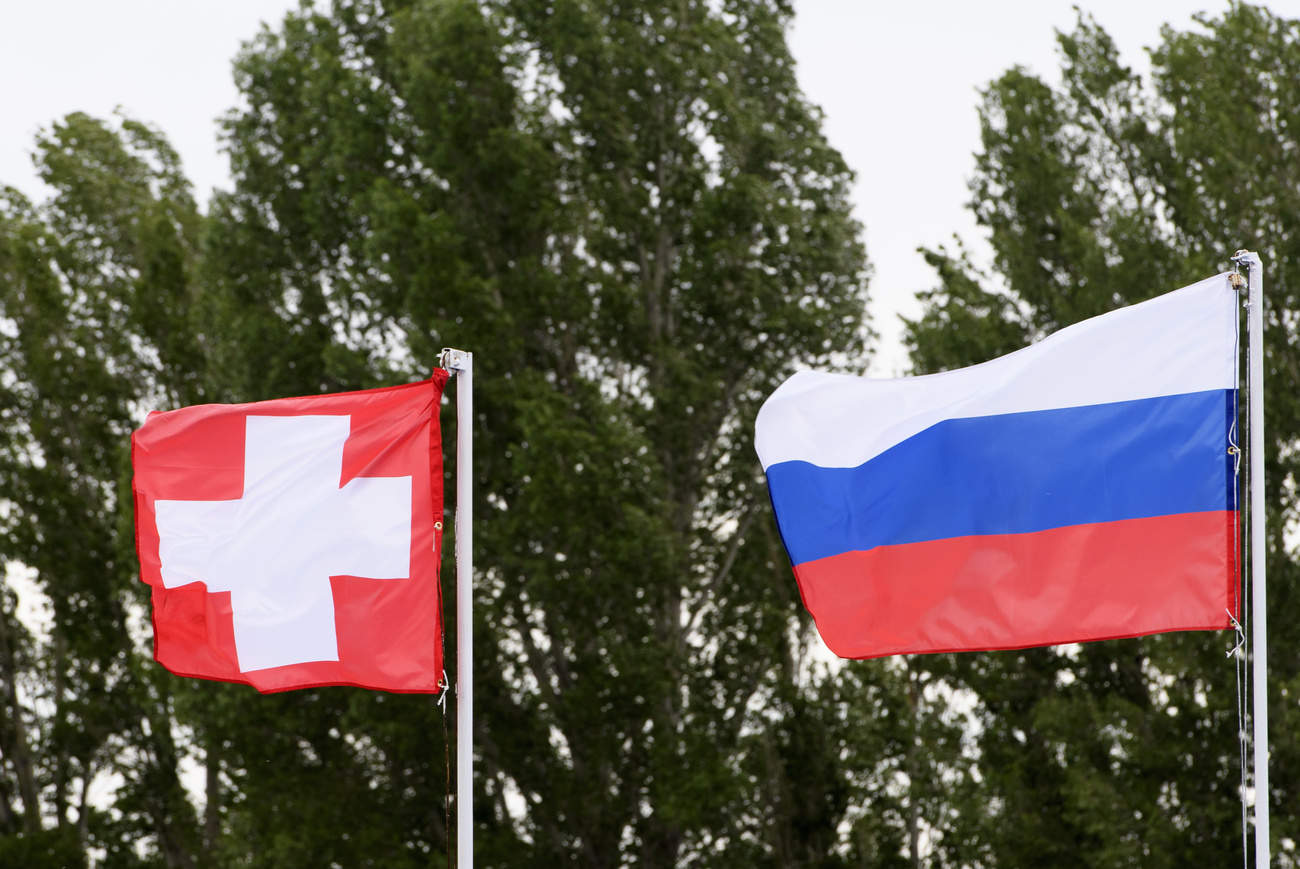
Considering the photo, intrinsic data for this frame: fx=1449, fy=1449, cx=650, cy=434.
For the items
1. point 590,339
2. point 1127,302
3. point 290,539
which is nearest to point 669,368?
point 590,339

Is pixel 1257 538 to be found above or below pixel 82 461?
below

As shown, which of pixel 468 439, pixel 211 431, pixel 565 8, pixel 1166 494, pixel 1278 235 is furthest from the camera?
pixel 565 8

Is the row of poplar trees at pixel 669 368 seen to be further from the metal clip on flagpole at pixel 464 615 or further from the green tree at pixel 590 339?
the metal clip on flagpole at pixel 464 615

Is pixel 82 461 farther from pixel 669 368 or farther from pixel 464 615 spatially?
pixel 464 615

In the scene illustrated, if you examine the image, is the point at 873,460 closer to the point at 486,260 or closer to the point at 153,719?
the point at 486,260

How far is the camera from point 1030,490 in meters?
5.93

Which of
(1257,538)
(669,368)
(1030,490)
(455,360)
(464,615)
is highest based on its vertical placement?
(669,368)

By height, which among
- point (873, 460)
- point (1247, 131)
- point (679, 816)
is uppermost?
point (1247, 131)

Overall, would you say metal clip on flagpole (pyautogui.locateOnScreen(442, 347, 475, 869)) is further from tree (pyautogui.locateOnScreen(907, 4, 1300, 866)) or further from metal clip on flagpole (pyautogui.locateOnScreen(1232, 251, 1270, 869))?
tree (pyautogui.locateOnScreen(907, 4, 1300, 866))

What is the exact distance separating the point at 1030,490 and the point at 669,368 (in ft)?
34.6

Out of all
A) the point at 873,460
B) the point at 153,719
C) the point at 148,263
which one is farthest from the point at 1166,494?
the point at 148,263

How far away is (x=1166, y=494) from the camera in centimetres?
564

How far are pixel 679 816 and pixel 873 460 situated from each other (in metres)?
8.95

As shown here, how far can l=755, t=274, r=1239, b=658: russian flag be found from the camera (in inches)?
221
